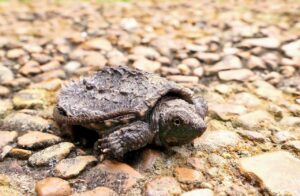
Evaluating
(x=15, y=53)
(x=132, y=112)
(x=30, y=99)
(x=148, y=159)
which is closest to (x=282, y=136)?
(x=148, y=159)

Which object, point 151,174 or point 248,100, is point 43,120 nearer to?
point 151,174

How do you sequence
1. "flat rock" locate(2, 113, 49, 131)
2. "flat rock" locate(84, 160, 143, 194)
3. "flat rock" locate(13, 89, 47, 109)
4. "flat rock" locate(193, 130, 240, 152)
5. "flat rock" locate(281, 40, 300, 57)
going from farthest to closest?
"flat rock" locate(281, 40, 300, 57), "flat rock" locate(13, 89, 47, 109), "flat rock" locate(2, 113, 49, 131), "flat rock" locate(193, 130, 240, 152), "flat rock" locate(84, 160, 143, 194)

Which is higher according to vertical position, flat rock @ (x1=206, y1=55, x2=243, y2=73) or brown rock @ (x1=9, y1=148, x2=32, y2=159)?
flat rock @ (x1=206, y1=55, x2=243, y2=73)

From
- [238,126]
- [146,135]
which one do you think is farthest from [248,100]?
[146,135]

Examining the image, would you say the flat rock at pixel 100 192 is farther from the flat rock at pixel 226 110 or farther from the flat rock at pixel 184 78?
the flat rock at pixel 184 78

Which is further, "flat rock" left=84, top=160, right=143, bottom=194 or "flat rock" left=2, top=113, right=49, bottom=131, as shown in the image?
"flat rock" left=2, top=113, right=49, bottom=131

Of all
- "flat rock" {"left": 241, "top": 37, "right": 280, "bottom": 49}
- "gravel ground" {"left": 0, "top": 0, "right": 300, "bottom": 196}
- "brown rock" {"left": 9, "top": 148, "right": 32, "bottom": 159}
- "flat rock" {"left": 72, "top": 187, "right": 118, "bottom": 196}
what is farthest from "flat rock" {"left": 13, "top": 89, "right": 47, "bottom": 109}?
"flat rock" {"left": 241, "top": 37, "right": 280, "bottom": 49}

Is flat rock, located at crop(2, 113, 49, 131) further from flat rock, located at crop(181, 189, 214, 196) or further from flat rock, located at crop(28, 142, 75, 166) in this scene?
flat rock, located at crop(181, 189, 214, 196)
